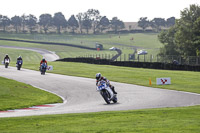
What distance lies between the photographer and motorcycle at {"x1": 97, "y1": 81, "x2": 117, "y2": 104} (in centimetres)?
1892

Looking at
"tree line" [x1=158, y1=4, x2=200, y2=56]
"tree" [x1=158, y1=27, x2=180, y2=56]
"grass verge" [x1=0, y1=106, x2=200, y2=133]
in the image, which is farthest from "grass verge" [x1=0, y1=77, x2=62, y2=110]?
"tree" [x1=158, y1=27, x2=180, y2=56]

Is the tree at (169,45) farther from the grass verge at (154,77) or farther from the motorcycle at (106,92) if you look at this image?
the motorcycle at (106,92)

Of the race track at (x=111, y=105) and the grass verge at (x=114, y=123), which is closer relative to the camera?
the grass verge at (x=114, y=123)

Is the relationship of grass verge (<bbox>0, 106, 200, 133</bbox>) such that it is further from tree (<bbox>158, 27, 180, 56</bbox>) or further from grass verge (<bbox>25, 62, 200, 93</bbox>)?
tree (<bbox>158, 27, 180, 56</bbox>)

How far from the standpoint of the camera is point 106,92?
63.0ft

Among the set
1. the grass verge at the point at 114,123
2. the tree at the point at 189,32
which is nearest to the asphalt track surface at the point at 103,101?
the grass verge at the point at 114,123

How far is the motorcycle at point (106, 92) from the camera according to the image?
18.9 m

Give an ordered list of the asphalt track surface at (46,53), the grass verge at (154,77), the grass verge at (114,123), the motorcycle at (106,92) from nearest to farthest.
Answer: the grass verge at (114,123) < the motorcycle at (106,92) < the grass verge at (154,77) < the asphalt track surface at (46,53)

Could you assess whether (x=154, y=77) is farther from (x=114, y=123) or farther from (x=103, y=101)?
(x=114, y=123)

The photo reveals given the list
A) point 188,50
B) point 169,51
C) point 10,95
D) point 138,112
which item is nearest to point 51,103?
point 10,95

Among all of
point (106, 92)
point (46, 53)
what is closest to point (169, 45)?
point (46, 53)

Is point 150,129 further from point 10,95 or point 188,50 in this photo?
point 188,50

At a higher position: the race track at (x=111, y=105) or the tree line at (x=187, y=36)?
the tree line at (x=187, y=36)

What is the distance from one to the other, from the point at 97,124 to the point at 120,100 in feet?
27.7
